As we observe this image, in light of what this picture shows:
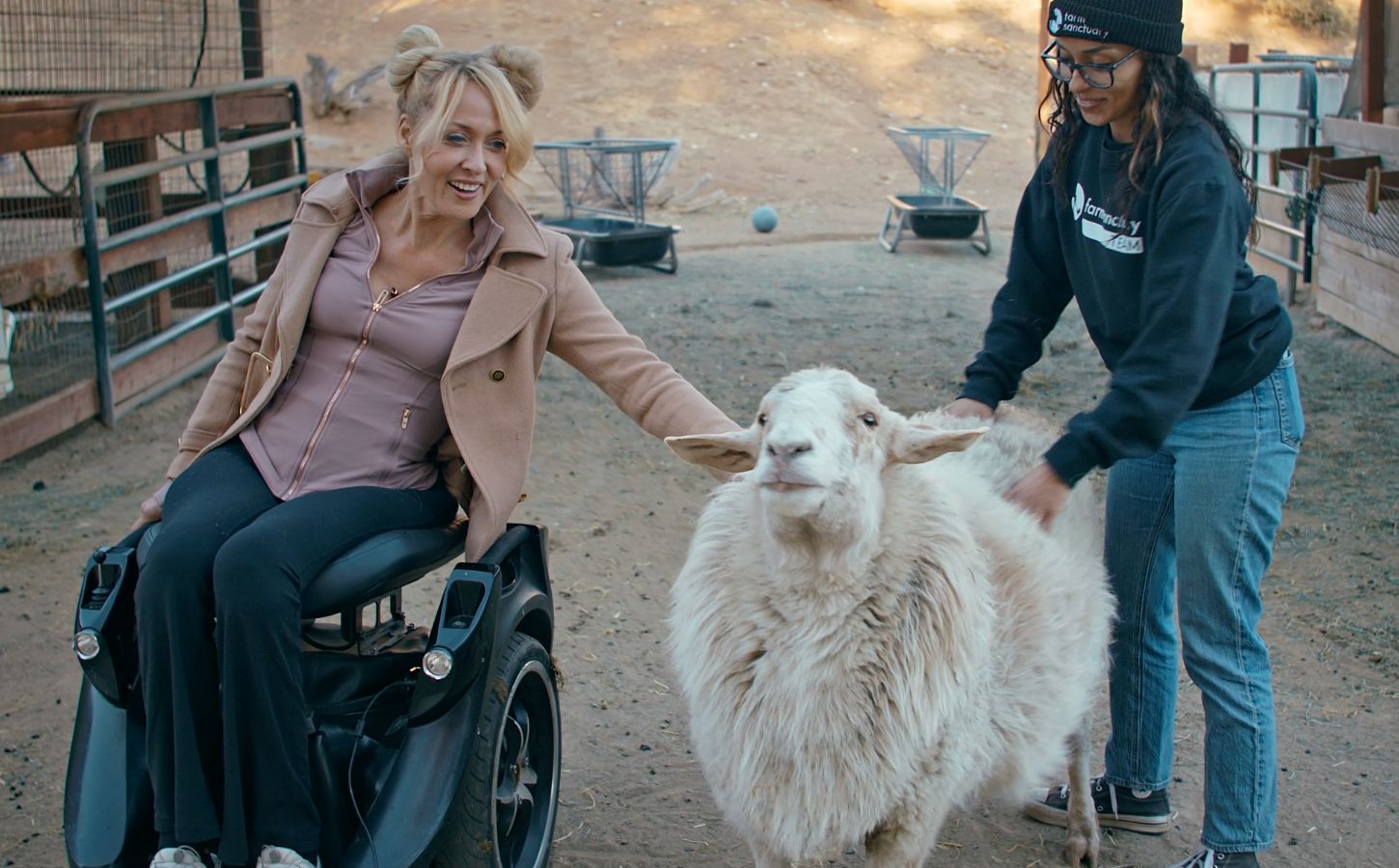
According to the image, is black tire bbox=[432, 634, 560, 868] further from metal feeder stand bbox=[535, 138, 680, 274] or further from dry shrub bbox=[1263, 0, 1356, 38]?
dry shrub bbox=[1263, 0, 1356, 38]

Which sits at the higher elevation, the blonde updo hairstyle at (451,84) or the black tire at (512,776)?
the blonde updo hairstyle at (451,84)

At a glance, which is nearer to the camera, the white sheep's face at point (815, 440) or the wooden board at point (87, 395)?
the white sheep's face at point (815, 440)

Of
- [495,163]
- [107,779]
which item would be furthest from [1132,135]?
[107,779]

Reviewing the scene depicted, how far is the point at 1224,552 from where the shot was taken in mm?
2795

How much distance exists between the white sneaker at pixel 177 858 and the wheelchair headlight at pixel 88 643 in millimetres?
385

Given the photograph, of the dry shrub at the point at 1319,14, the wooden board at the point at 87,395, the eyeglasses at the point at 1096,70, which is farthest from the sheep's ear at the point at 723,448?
the dry shrub at the point at 1319,14

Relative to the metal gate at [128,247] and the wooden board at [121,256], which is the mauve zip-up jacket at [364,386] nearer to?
the metal gate at [128,247]

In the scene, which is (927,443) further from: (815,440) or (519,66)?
(519,66)

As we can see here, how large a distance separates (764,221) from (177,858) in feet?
39.6

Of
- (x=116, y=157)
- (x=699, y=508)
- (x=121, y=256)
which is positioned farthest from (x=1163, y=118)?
(x=116, y=157)

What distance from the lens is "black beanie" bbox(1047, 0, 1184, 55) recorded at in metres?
2.57

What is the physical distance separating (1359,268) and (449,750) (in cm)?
749

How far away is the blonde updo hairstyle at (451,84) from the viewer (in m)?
2.79

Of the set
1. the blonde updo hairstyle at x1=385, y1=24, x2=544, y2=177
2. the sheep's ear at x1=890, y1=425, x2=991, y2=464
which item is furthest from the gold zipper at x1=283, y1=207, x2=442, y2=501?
the sheep's ear at x1=890, y1=425, x2=991, y2=464
